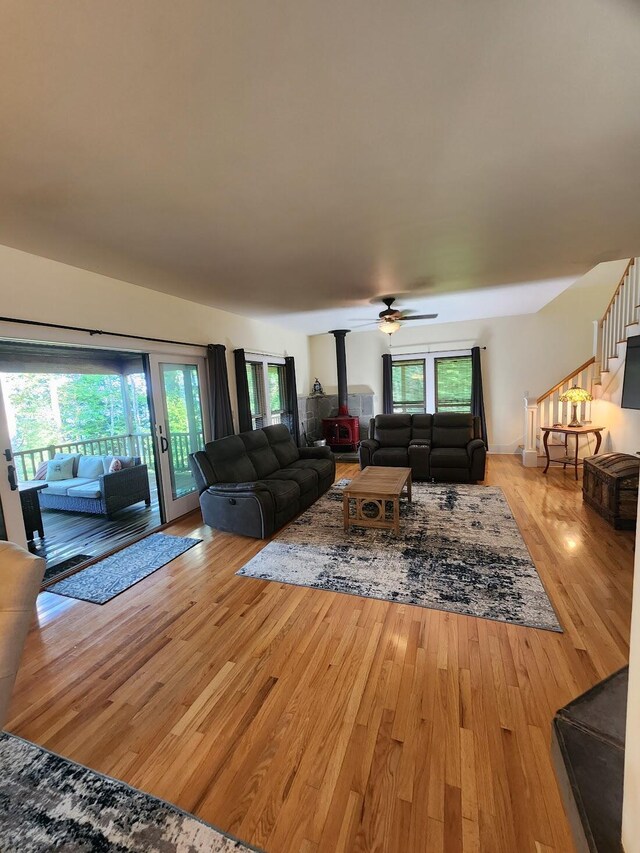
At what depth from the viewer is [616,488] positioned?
3.34 m

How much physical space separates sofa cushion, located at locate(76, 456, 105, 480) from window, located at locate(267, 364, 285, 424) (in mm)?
2582

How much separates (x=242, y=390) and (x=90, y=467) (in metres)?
2.19

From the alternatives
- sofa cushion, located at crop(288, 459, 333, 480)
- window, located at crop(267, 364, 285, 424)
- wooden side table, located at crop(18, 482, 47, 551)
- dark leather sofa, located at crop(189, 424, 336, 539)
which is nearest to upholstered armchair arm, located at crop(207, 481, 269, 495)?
dark leather sofa, located at crop(189, 424, 336, 539)

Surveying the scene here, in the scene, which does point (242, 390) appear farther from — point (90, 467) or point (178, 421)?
point (90, 467)

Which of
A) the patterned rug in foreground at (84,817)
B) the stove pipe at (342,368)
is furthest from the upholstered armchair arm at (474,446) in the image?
the patterned rug in foreground at (84,817)

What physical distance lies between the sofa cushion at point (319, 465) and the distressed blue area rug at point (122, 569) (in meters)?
1.71

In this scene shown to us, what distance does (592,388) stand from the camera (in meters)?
5.24

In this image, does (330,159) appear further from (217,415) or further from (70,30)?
(217,415)

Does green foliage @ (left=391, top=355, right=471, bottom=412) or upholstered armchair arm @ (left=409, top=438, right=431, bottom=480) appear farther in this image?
green foliage @ (left=391, top=355, right=471, bottom=412)

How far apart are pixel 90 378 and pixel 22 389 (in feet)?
3.05

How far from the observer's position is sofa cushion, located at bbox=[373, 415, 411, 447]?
576 centimetres

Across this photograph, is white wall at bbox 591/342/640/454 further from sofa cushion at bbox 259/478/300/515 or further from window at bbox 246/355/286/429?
window at bbox 246/355/286/429

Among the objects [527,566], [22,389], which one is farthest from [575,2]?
[22,389]

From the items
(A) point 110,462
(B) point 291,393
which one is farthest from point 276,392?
(A) point 110,462
